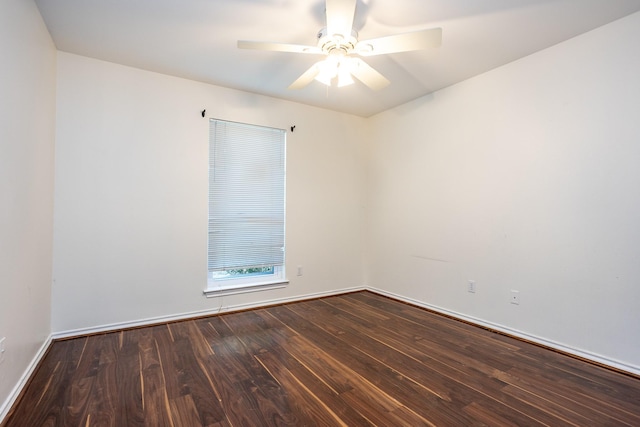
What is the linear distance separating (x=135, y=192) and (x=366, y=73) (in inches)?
94.8

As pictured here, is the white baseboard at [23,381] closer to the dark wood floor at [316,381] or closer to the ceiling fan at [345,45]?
the dark wood floor at [316,381]

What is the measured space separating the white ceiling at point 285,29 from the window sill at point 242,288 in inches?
89.8

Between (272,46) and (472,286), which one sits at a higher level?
(272,46)

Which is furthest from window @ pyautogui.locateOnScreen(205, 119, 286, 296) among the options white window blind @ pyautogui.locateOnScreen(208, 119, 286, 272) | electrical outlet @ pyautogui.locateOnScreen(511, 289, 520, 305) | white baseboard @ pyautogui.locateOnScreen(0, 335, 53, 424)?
electrical outlet @ pyautogui.locateOnScreen(511, 289, 520, 305)

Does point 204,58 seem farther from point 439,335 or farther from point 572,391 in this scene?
point 572,391

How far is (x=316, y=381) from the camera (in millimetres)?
1958

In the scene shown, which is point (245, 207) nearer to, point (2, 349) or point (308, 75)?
point (308, 75)

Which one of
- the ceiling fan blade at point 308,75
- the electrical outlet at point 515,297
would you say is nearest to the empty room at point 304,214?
the electrical outlet at point 515,297

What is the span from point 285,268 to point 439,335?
1.89 meters

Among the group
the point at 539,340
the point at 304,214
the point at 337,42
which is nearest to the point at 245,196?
the point at 304,214

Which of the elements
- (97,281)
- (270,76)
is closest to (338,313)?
(97,281)

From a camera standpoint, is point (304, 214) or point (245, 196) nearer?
point (245, 196)

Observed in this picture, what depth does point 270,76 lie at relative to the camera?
3.06 metres

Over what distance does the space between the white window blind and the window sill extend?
0.22m
